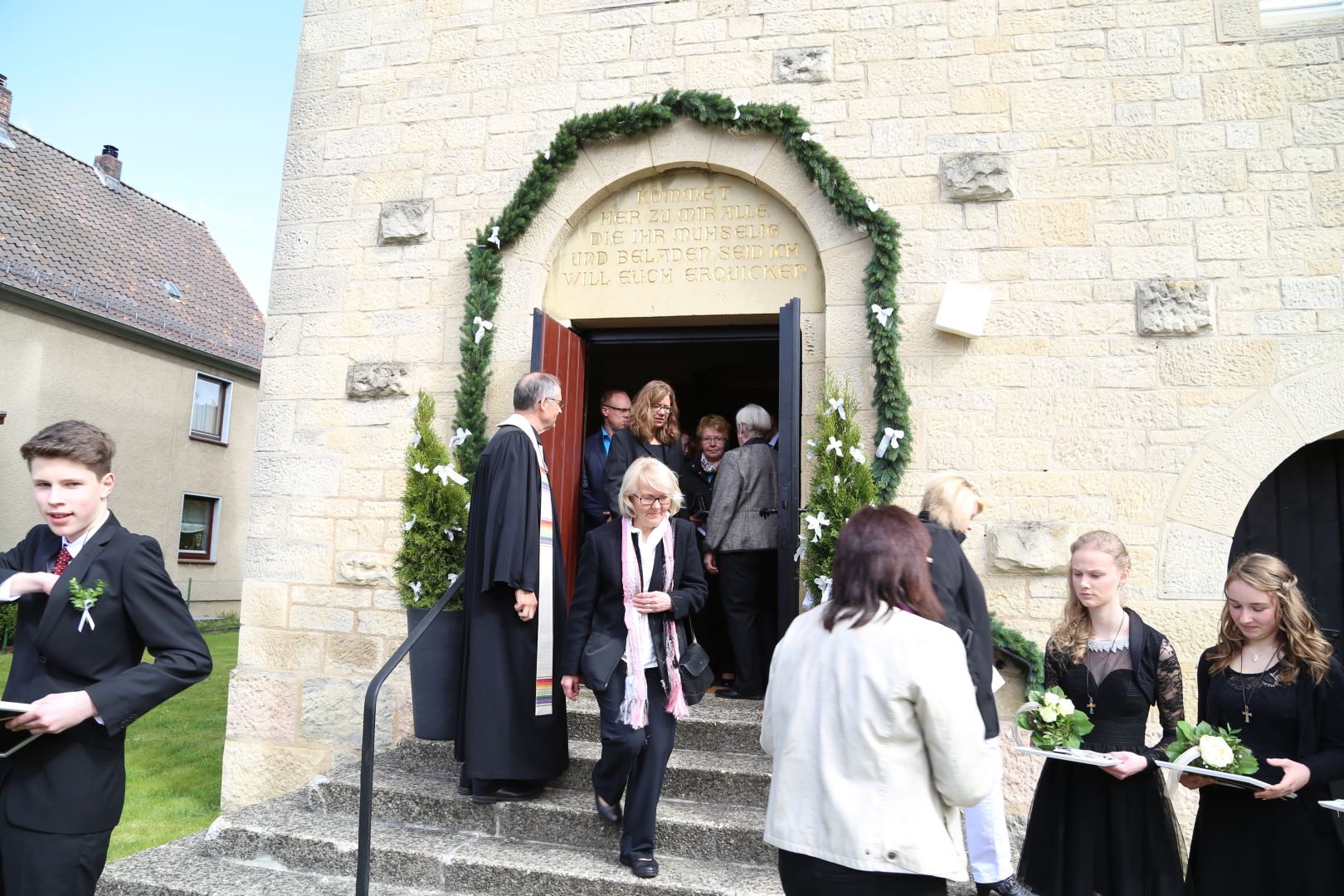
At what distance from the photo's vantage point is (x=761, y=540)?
5.30m

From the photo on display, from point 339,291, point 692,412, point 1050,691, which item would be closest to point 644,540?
point 1050,691

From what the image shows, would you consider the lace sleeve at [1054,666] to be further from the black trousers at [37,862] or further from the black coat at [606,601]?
the black trousers at [37,862]

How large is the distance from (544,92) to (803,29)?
1611 mm

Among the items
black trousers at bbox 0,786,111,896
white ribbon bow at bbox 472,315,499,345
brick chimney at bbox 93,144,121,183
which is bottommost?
black trousers at bbox 0,786,111,896

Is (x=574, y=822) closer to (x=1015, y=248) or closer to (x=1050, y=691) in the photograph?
(x=1050, y=691)

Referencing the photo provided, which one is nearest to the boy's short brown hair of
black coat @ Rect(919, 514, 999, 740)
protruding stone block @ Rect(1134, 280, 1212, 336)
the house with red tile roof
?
black coat @ Rect(919, 514, 999, 740)

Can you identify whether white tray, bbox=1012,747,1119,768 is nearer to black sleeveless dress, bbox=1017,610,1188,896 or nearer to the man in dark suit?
black sleeveless dress, bbox=1017,610,1188,896

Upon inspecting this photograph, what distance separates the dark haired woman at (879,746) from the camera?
6.59 ft

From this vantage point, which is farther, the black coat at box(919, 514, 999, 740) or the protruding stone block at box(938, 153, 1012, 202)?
the protruding stone block at box(938, 153, 1012, 202)

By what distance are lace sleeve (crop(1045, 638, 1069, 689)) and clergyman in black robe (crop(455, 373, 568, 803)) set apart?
81.3 inches

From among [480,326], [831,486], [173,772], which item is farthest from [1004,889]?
[173,772]

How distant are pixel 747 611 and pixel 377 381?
2627 millimetres

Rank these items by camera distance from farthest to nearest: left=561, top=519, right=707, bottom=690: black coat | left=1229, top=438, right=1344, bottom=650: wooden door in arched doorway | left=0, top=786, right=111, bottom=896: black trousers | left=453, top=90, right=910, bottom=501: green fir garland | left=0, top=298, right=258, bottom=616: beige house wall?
1. left=0, top=298, right=258, bottom=616: beige house wall
2. left=453, top=90, right=910, bottom=501: green fir garland
3. left=1229, top=438, right=1344, bottom=650: wooden door in arched doorway
4. left=561, top=519, right=707, bottom=690: black coat
5. left=0, top=786, right=111, bottom=896: black trousers

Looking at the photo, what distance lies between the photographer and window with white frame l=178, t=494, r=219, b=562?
1750 centimetres
